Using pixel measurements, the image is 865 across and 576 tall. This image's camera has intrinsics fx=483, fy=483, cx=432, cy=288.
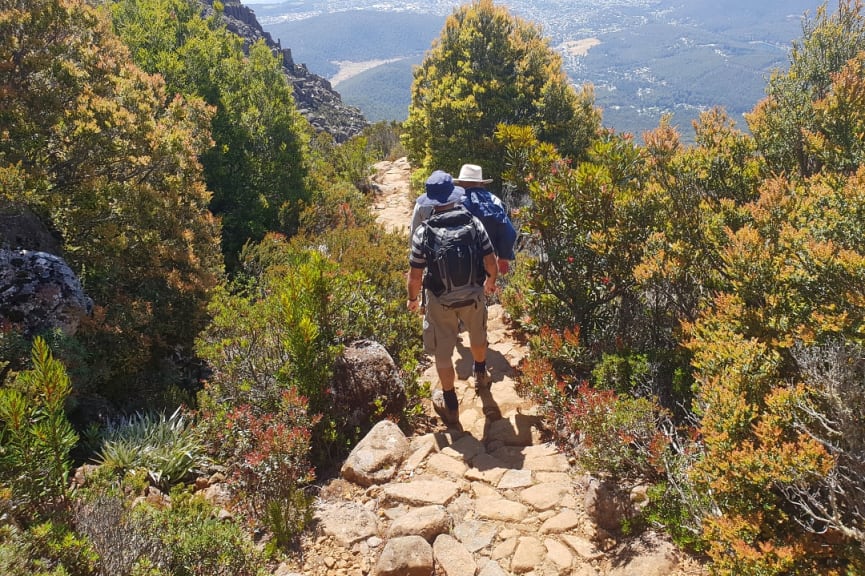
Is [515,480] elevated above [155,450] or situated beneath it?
situated beneath

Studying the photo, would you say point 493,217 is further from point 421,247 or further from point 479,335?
point 479,335

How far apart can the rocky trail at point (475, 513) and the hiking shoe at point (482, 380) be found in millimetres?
331

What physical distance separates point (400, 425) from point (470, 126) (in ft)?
32.3

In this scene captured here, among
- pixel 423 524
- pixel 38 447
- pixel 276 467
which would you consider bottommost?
pixel 423 524

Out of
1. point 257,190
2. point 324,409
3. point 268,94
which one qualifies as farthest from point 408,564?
point 268,94

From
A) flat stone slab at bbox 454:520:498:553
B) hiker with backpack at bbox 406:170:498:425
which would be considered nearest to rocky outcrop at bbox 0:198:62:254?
hiker with backpack at bbox 406:170:498:425

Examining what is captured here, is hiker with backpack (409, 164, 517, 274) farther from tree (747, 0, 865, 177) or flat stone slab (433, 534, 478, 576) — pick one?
tree (747, 0, 865, 177)

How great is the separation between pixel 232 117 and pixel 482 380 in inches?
400

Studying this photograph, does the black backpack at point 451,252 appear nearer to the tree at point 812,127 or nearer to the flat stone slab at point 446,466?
the flat stone slab at point 446,466

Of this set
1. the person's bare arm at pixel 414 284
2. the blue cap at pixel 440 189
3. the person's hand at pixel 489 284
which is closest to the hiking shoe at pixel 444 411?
the person's bare arm at pixel 414 284

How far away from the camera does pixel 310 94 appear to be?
6775 cm

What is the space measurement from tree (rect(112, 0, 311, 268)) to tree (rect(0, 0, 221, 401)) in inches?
149

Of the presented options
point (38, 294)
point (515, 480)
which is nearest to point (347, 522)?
point (515, 480)

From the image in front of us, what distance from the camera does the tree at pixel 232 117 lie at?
11344 mm
